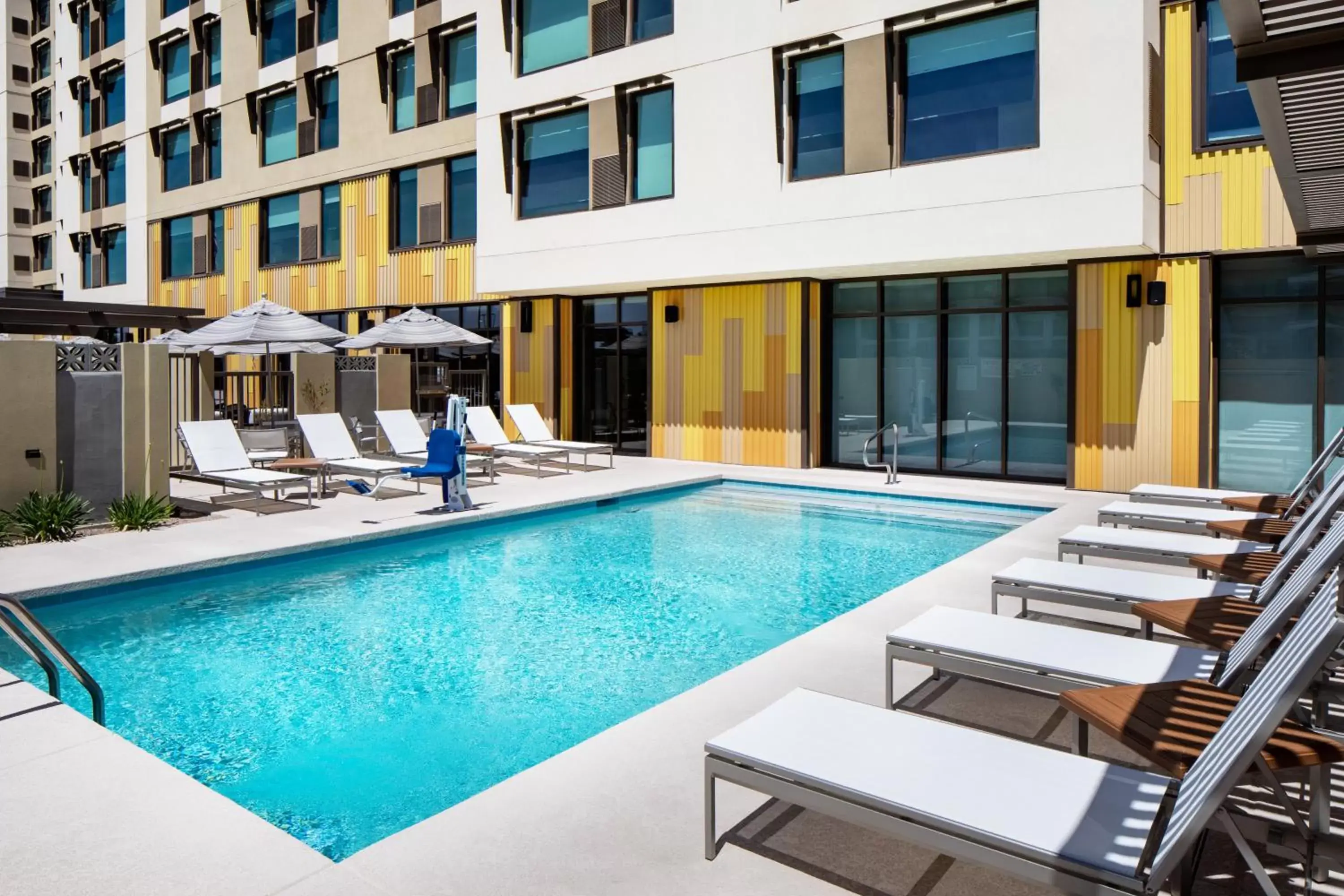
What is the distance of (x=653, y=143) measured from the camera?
1525 centimetres

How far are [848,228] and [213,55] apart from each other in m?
22.0

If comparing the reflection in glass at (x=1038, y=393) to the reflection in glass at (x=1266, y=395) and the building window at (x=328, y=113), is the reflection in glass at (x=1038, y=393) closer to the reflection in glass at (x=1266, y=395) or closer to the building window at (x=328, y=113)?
the reflection in glass at (x=1266, y=395)

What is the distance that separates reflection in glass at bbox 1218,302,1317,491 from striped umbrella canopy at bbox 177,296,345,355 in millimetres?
13002

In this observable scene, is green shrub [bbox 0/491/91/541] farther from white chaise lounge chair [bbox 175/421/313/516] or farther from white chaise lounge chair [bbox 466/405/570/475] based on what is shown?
white chaise lounge chair [bbox 466/405/570/475]

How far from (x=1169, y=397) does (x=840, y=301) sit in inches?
198

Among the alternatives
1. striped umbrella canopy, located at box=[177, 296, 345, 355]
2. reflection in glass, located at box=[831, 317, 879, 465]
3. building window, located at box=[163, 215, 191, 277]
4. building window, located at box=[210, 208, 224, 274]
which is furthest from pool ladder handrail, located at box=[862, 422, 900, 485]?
building window, located at box=[163, 215, 191, 277]

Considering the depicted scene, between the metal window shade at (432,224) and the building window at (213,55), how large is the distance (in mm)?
10078

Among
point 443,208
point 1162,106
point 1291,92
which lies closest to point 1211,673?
point 1291,92

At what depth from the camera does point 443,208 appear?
20.3 meters

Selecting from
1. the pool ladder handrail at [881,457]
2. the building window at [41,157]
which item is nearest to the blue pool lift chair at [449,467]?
the pool ladder handrail at [881,457]

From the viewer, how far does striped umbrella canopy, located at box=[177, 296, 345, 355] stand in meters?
14.1

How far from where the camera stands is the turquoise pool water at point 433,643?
14.5ft

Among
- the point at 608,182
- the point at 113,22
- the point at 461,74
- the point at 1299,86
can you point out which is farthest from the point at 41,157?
the point at 1299,86

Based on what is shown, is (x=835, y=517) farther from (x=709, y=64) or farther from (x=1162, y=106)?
(x=709, y=64)
